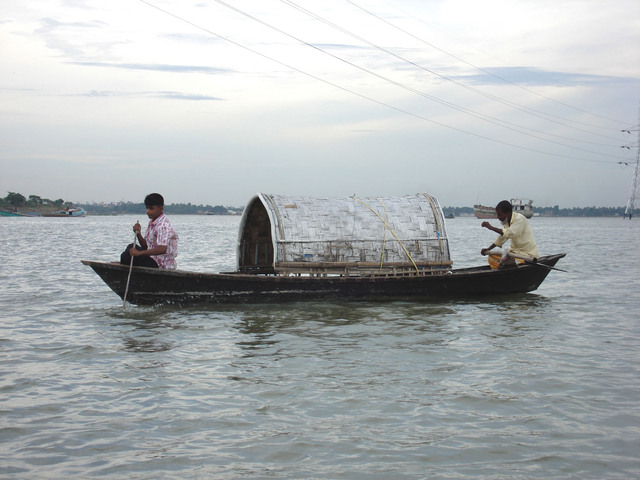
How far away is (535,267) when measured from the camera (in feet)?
39.0

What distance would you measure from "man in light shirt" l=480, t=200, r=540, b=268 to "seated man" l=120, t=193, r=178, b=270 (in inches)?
227

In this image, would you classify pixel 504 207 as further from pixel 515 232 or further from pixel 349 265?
pixel 349 265

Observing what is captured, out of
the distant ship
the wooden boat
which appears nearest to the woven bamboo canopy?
the wooden boat

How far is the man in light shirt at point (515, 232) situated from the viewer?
1158 cm

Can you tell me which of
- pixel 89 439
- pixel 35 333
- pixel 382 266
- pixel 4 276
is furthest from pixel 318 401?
pixel 4 276

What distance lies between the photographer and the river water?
4.38 meters

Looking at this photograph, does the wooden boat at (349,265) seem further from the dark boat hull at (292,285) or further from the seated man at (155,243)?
the seated man at (155,243)

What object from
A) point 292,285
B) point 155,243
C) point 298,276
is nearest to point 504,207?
point 298,276

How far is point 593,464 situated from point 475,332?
456 cm

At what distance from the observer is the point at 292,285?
10852 millimetres

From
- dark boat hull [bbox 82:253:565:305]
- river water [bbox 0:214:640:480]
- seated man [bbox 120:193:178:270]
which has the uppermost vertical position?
seated man [bbox 120:193:178:270]

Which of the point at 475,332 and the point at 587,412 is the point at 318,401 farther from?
the point at 475,332

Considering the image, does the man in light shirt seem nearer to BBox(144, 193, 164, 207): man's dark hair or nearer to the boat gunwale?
the boat gunwale

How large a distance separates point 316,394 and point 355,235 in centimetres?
584
